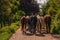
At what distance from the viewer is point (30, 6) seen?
6050cm

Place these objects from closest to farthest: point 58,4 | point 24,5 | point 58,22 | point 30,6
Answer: point 58,22
point 58,4
point 24,5
point 30,6

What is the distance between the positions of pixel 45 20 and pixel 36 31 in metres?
1.25

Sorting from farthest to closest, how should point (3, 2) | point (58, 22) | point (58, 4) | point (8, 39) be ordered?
1. point (3, 2)
2. point (58, 4)
3. point (58, 22)
4. point (8, 39)

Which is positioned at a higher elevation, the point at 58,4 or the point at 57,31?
the point at 58,4

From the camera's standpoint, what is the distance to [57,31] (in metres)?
19.8

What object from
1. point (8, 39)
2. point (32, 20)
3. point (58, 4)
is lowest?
point (8, 39)

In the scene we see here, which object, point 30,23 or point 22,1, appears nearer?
point 30,23

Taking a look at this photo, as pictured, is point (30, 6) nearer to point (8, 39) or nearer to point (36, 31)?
point (36, 31)

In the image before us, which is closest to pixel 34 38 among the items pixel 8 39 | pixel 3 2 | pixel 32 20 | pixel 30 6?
pixel 8 39

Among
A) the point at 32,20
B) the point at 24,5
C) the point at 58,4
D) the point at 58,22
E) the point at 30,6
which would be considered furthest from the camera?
the point at 30,6

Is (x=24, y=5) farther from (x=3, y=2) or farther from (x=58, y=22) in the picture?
(x=58, y=22)

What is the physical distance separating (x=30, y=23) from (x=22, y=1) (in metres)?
37.3

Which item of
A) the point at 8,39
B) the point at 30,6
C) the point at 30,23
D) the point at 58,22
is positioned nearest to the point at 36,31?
the point at 30,23

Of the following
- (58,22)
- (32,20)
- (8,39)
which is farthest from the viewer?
(32,20)
